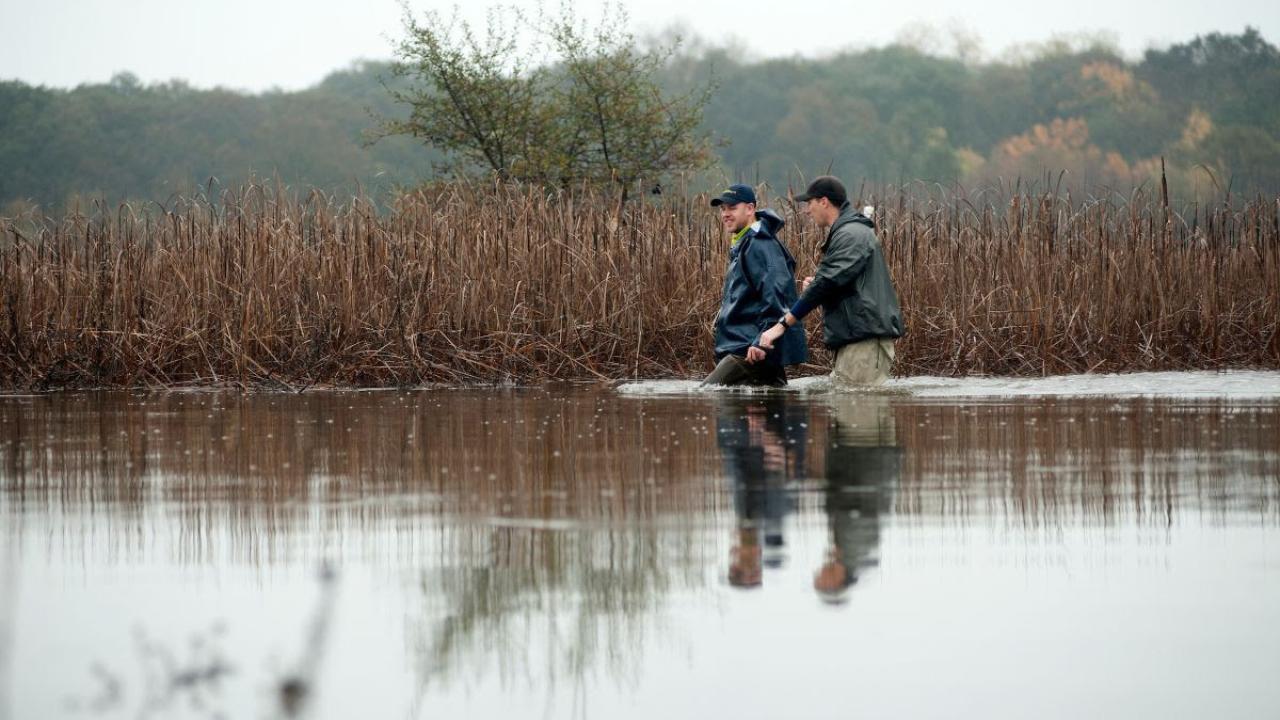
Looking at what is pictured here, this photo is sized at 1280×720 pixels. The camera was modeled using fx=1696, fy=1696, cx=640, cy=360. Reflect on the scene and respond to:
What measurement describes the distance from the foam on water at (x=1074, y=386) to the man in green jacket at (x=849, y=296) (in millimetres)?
307

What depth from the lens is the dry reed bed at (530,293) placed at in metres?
17.1

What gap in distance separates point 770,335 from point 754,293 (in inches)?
27.7

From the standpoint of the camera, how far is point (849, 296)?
13016mm

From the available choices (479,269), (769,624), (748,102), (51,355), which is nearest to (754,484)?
(769,624)

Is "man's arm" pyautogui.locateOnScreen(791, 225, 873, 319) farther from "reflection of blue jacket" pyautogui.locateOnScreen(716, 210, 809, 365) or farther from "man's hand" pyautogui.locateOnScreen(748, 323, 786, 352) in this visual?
"reflection of blue jacket" pyautogui.locateOnScreen(716, 210, 809, 365)

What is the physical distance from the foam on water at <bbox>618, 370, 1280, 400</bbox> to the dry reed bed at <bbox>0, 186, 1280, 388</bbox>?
2.29 ft

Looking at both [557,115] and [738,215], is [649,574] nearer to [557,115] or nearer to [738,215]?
[738,215]

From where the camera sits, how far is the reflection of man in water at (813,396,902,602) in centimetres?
574

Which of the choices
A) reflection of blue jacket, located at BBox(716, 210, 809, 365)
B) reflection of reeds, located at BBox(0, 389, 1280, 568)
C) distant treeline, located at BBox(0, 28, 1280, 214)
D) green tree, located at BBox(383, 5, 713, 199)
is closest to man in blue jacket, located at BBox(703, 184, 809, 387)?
reflection of blue jacket, located at BBox(716, 210, 809, 365)

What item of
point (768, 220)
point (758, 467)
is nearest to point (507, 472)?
point (758, 467)

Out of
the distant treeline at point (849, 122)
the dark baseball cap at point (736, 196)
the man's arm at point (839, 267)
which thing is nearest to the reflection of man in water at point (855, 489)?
the man's arm at point (839, 267)

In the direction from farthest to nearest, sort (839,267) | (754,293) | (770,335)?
1. (754,293)
2. (770,335)
3. (839,267)

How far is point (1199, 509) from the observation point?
281 inches

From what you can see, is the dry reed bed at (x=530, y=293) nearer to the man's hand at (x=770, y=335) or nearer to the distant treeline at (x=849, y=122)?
the man's hand at (x=770, y=335)
